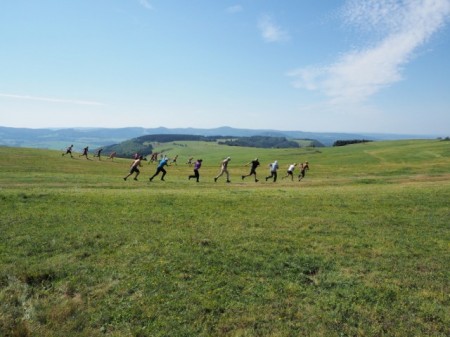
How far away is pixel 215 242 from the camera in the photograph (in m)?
13.5

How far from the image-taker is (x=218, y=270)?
1128cm

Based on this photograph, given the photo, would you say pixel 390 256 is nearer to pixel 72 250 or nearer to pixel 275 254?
pixel 275 254

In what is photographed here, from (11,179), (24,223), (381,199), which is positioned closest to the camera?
(24,223)

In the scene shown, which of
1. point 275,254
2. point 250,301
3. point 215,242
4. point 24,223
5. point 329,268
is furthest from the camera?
point 24,223

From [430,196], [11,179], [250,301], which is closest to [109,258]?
[250,301]

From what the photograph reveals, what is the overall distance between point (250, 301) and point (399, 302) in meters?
4.02

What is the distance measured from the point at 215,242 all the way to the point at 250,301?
403 centimetres

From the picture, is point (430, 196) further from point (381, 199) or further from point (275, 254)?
point (275, 254)

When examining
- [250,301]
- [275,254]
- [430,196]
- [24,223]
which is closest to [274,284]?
[250,301]

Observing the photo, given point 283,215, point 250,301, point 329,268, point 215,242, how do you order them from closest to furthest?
1. point 250,301
2. point 329,268
3. point 215,242
4. point 283,215

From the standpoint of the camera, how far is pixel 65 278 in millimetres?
10602

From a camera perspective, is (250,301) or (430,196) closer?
(250,301)

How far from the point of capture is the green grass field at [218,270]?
8.80 meters

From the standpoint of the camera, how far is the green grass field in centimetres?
A: 880
